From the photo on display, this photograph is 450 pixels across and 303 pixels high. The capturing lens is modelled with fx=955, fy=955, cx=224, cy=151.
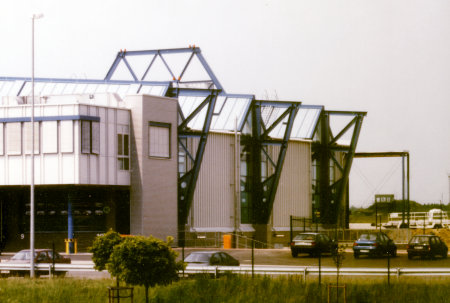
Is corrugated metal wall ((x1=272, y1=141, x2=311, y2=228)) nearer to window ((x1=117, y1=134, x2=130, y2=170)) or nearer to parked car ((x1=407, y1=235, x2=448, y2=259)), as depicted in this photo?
window ((x1=117, y1=134, x2=130, y2=170))

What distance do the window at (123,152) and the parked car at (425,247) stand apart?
19.0 meters

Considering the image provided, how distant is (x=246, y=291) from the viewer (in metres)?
29.2

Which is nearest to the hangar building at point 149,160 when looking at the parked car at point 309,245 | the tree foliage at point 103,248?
the parked car at point 309,245

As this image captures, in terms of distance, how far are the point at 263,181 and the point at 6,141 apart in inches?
915

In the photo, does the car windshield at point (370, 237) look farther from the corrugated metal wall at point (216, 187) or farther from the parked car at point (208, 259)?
the corrugated metal wall at point (216, 187)

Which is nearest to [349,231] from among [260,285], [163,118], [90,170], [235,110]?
[235,110]

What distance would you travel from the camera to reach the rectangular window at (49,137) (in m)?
57.3

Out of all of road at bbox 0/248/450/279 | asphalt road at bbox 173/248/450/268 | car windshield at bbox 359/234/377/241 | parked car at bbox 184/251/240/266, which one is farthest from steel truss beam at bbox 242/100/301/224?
parked car at bbox 184/251/240/266

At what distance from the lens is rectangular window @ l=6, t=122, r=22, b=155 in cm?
5809

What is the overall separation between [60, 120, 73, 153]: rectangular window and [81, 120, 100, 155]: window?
711 mm

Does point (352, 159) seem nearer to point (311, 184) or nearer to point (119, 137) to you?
point (311, 184)

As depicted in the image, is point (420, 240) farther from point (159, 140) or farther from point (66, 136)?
point (66, 136)

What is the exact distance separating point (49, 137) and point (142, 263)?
103ft

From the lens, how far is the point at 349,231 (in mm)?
76062
